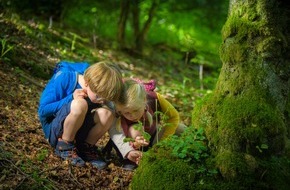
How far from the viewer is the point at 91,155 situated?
369cm

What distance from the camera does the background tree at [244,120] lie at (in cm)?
296

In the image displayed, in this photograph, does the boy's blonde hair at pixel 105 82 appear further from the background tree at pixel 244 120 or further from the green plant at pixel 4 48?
the green plant at pixel 4 48

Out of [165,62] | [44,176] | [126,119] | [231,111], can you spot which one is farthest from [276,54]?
[165,62]

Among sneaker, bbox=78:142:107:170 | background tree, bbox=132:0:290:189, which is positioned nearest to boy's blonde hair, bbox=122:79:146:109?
background tree, bbox=132:0:290:189

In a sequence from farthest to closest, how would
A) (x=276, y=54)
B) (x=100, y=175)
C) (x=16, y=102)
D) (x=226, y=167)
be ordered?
(x=16, y=102)
(x=100, y=175)
(x=276, y=54)
(x=226, y=167)

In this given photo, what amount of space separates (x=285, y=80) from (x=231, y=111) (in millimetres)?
505

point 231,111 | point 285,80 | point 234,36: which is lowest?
point 231,111

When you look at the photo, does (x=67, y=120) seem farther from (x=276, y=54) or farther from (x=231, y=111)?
(x=276, y=54)

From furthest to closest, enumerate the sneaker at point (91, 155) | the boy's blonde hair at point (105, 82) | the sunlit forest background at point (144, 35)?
the sunlit forest background at point (144, 35) → the sneaker at point (91, 155) → the boy's blonde hair at point (105, 82)

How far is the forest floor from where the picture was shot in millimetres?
3223

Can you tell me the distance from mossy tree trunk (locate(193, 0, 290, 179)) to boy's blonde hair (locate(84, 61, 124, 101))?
71cm

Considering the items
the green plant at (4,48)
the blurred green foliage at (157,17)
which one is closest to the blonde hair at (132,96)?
the green plant at (4,48)

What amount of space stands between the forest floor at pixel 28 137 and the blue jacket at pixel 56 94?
0.30 metres

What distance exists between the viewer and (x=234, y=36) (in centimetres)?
322
